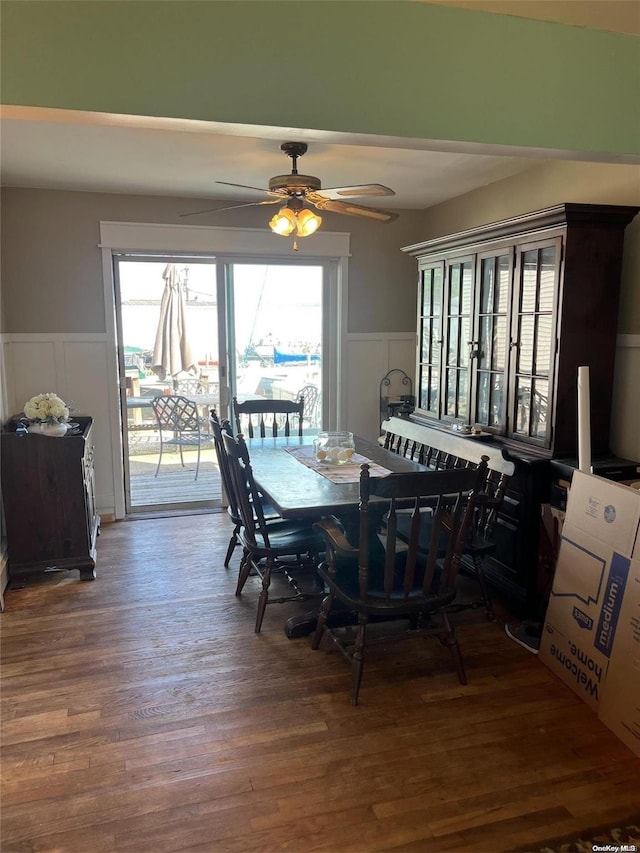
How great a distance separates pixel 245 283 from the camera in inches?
191

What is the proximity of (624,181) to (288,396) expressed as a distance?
2964 millimetres

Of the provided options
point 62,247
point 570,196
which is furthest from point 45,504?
point 570,196

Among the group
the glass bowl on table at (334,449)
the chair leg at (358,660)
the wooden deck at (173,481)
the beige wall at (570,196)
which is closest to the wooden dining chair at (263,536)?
the glass bowl on table at (334,449)

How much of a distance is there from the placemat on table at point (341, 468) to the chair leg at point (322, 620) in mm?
582

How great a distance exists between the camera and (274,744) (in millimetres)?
2219

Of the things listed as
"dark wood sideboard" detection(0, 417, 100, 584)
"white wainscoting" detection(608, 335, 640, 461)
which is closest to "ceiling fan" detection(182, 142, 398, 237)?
"white wainscoting" detection(608, 335, 640, 461)

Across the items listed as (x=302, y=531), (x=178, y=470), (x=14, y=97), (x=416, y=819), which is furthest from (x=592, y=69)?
(x=178, y=470)

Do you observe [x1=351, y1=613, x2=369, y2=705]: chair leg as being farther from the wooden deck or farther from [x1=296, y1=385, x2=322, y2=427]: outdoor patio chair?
[x1=296, y1=385, x2=322, y2=427]: outdoor patio chair

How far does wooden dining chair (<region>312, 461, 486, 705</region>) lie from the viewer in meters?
2.30

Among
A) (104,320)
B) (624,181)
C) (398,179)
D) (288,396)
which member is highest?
(398,179)

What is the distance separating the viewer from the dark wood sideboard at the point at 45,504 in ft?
11.5

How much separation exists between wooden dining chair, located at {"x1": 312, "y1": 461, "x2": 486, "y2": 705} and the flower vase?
5.88ft

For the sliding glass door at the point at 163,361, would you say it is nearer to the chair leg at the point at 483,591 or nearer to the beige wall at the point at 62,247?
the beige wall at the point at 62,247

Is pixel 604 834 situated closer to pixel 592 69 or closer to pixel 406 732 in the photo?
pixel 406 732
